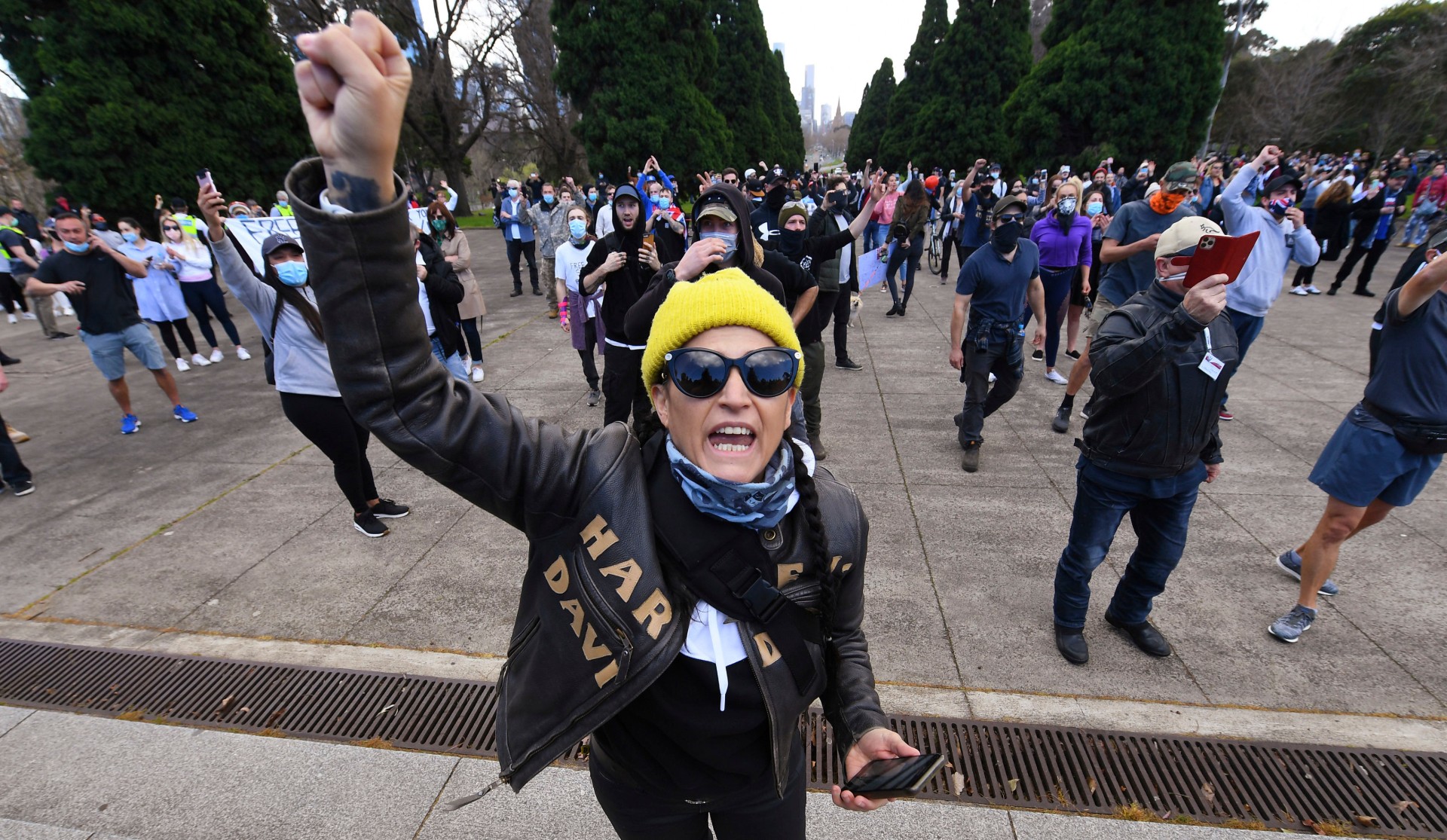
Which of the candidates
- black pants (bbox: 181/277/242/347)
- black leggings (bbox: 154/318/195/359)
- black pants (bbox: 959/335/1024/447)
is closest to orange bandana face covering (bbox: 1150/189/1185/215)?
black pants (bbox: 959/335/1024/447)

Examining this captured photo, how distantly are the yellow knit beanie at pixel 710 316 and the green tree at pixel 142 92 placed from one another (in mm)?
19111

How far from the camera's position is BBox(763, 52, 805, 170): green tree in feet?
130

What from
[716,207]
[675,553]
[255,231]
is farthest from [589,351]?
[675,553]

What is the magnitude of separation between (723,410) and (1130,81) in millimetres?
26972

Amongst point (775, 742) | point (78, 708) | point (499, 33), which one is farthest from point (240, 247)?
point (499, 33)

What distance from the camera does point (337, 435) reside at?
4.34 m

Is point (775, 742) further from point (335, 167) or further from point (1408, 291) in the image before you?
point (1408, 291)

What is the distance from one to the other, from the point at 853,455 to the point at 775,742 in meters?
4.41

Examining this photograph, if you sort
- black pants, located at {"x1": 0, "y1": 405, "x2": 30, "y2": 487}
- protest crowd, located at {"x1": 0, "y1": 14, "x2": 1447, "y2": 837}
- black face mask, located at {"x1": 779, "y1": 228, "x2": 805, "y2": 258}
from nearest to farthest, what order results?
1. protest crowd, located at {"x1": 0, "y1": 14, "x2": 1447, "y2": 837}
2. black pants, located at {"x1": 0, "y1": 405, "x2": 30, "y2": 487}
3. black face mask, located at {"x1": 779, "y1": 228, "x2": 805, "y2": 258}

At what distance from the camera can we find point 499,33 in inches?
1123

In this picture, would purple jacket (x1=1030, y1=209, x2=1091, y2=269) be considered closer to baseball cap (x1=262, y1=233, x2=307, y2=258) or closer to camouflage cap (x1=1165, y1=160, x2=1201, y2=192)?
camouflage cap (x1=1165, y1=160, x2=1201, y2=192)

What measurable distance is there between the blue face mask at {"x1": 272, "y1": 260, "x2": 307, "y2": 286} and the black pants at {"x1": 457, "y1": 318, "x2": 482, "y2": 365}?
3507 mm

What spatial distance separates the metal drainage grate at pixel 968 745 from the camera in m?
2.62

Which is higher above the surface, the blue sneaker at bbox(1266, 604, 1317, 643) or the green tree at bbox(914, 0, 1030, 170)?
the green tree at bbox(914, 0, 1030, 170)
